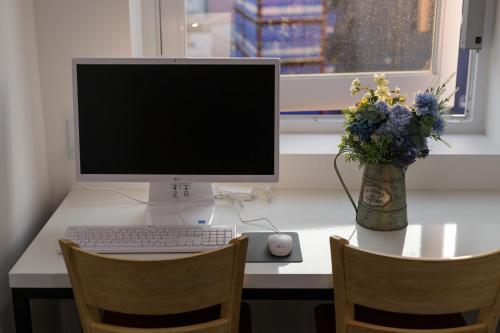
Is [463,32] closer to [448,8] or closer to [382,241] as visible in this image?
[448,8]

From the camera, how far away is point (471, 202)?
79.7 inches

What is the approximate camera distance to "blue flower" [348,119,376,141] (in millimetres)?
1711

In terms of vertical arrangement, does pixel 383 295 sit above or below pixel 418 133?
below

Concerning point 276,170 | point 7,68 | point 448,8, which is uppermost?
point 448,8

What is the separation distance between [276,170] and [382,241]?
35 centimetres

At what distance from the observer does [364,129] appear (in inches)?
67.4

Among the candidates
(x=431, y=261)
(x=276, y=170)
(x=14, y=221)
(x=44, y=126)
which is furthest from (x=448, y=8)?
(x=14, y=221)

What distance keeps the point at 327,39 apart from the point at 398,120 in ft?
2.47

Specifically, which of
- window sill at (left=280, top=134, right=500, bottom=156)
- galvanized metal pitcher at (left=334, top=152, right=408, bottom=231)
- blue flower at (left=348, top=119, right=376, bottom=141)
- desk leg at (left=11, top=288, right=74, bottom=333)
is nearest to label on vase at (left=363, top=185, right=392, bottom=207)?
galvanized metal pitcher at (left=334, top=152, right=408, bottom=231)

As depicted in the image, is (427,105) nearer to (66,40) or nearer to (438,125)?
(438,125)

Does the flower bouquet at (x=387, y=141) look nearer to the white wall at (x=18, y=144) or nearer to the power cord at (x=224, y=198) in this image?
the power cord at (x=224, y=198)

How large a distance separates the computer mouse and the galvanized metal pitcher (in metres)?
0.29

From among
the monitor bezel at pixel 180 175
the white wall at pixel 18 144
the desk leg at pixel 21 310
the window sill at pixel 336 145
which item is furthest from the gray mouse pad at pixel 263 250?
the white wall at pixel 18 144

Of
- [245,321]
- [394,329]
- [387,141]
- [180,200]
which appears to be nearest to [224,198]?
[180,200]
